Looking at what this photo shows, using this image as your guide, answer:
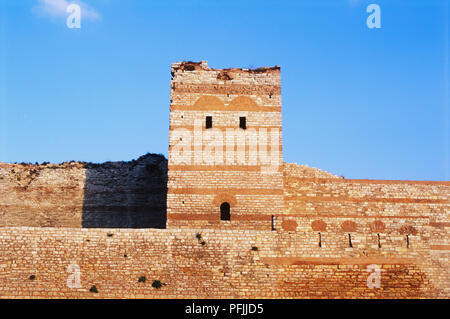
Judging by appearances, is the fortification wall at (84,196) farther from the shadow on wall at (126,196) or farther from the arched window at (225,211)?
the arched window at (225,211)

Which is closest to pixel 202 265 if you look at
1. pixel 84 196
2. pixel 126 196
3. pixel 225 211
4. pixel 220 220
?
pixel 220 220

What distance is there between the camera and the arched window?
50.2 feet

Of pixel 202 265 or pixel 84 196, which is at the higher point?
pixel 84 196

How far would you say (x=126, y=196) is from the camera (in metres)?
19.1

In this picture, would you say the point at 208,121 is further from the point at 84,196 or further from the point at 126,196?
the point at 84,196

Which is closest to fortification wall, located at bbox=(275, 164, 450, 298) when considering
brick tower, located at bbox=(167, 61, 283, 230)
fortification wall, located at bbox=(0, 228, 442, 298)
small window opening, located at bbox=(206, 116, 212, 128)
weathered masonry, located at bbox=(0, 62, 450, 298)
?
weathered masonry, located at bbox=(0, 62, 450, 298)

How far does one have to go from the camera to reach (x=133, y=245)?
515 inches

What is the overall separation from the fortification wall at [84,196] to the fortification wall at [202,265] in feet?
17.8

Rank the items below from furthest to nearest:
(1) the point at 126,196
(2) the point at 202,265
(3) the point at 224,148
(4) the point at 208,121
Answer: (1) the point at 126,196 → (4) the point at 208,121 → (3) the point at 224,148 → (2) the point at 202,265

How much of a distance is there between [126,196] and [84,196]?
1.69 meters
